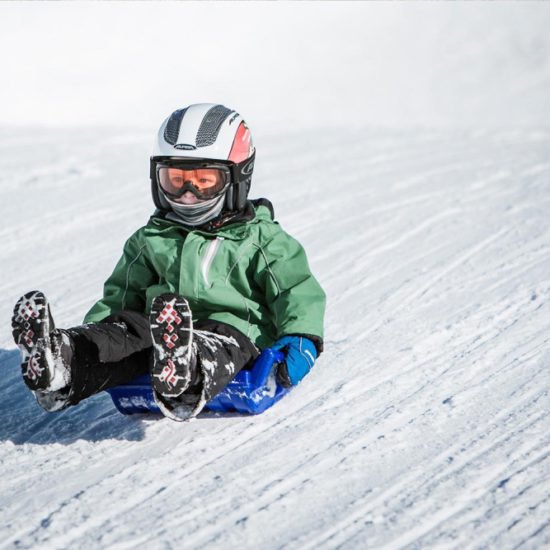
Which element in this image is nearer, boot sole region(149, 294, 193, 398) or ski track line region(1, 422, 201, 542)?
ski track line region(1, 422, 201, 542)

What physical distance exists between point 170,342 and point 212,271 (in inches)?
23.7

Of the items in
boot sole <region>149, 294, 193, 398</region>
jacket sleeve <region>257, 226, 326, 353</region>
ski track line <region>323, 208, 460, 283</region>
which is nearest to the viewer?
boot sole <region>149, 294, 193, 398</region>

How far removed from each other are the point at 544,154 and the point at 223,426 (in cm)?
504

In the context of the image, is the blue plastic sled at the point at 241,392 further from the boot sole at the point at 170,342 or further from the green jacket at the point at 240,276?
the boot sole at the point at 170,342

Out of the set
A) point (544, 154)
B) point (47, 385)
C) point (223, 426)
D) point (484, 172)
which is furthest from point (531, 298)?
point (544, 154)

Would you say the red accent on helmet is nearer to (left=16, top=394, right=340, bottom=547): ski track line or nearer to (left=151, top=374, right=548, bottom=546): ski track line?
(left=16, top=394, right=340, bottom=547): ski track line

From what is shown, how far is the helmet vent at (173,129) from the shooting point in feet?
10.2

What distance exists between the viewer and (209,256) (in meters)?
3.05

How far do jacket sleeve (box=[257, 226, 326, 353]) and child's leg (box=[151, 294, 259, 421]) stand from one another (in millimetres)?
211

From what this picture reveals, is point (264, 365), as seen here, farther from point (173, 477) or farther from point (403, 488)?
point (403, 488)

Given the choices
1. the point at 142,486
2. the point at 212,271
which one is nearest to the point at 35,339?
the point at 142,486

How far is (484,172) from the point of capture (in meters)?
6.65

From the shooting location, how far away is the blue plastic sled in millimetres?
2867

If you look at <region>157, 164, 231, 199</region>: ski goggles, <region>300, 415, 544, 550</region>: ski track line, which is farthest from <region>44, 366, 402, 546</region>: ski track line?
<region>157, 164, 231, 199</region>: ski goggles
